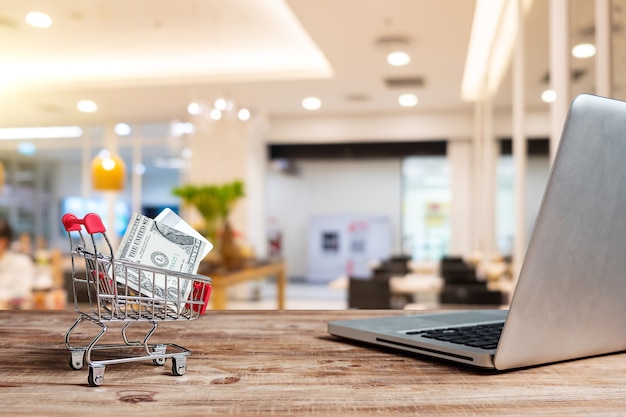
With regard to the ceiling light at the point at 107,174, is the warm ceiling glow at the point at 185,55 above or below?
above

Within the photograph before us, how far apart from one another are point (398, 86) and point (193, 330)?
788 centimetres

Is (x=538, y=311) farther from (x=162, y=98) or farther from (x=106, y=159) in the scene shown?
(x=162, y=98)

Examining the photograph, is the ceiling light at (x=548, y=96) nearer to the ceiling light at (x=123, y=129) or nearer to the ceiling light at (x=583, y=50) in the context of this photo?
the ceiling light at (x=583, y=50)

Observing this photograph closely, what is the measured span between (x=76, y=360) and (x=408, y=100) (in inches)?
368

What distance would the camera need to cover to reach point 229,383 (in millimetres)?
700

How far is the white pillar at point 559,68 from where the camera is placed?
11.0 ft

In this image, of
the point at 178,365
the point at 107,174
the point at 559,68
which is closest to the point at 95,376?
the point at 178,365

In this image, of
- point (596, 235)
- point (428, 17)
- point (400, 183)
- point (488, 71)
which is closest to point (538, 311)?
point (596, 235)

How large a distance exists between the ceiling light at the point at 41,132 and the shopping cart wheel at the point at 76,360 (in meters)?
11.4

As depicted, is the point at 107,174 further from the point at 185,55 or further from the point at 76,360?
the point at 76,360

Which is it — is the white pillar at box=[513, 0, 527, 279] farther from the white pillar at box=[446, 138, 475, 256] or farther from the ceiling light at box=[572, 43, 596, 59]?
the white pillar at box=[446, 138, 475, 256]

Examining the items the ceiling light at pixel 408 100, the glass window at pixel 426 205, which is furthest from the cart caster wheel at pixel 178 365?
the glass window at pixel 426 205

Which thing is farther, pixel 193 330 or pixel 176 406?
pixel 193 330

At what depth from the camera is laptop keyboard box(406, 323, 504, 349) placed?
815mm
